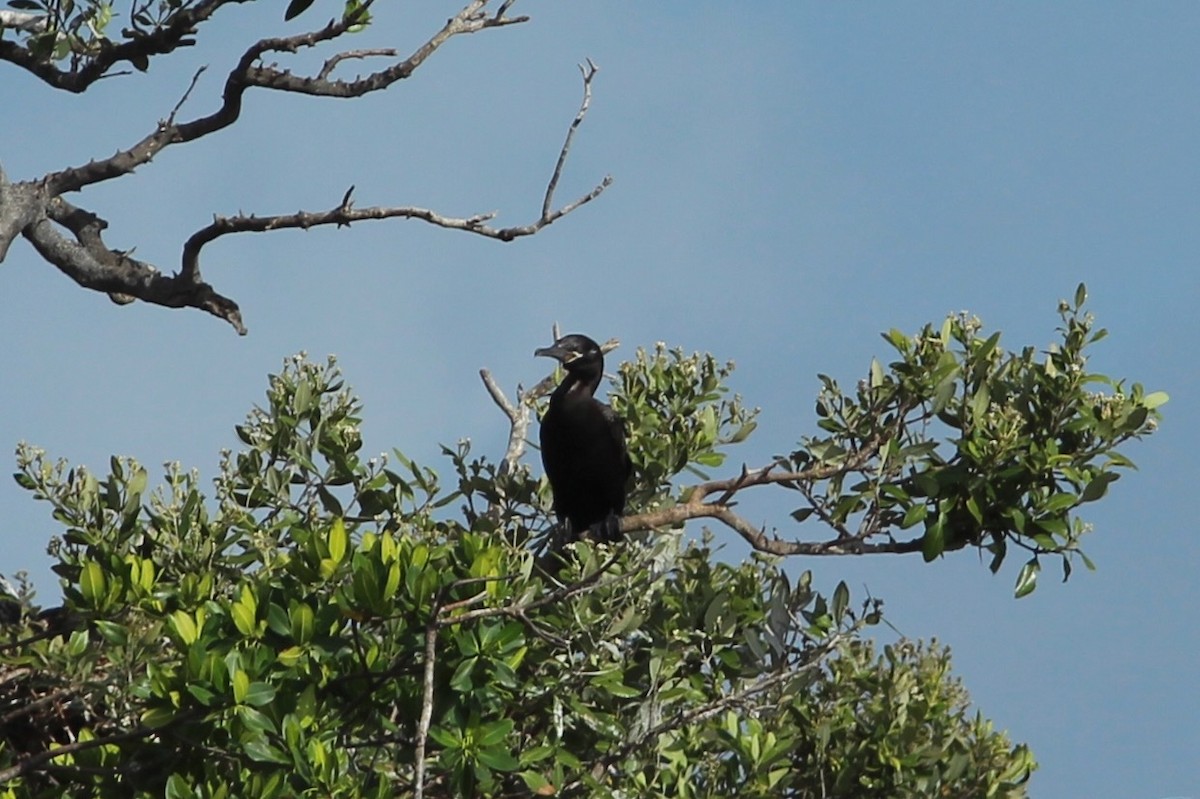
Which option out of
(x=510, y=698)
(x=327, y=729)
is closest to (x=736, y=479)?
(x=510, y=698)

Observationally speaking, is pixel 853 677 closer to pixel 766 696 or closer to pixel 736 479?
pixel 766 696

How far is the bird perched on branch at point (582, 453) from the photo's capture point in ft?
26.1

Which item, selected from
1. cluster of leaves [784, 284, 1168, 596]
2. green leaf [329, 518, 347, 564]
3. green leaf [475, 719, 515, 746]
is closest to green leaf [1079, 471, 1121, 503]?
cluster of leaves [784, 284, 1168, 596]

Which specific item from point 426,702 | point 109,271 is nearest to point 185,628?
point 426,702

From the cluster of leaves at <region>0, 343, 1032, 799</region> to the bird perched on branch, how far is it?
0.79 meters

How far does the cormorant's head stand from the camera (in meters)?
8.71

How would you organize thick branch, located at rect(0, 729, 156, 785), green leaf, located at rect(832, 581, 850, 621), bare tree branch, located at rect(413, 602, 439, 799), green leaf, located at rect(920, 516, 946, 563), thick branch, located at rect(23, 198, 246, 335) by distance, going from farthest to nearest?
thick branch, located at rect(23, 198, 246, 335) → green leaf, located at rect(920, 516, 946, 563) → green leaf, located at rect(832, 581, 850, 621) → thick branch, located at rect(0, 729, 156, 785) → bare tree branch, located at rect(413, 602, 439, 799)

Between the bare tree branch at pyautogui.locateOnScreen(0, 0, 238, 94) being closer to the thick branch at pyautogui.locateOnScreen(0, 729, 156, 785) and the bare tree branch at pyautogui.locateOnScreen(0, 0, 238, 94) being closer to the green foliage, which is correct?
the green foliage

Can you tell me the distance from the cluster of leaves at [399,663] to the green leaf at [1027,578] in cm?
47

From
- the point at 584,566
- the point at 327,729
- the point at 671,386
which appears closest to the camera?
the point at 327,729

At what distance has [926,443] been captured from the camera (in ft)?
21.4

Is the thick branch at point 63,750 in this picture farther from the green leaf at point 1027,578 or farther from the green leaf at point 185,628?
the green leaf at point 1027,578

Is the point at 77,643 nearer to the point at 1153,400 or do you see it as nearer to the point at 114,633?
the point at 114,633

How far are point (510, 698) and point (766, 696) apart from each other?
44.3 inches
